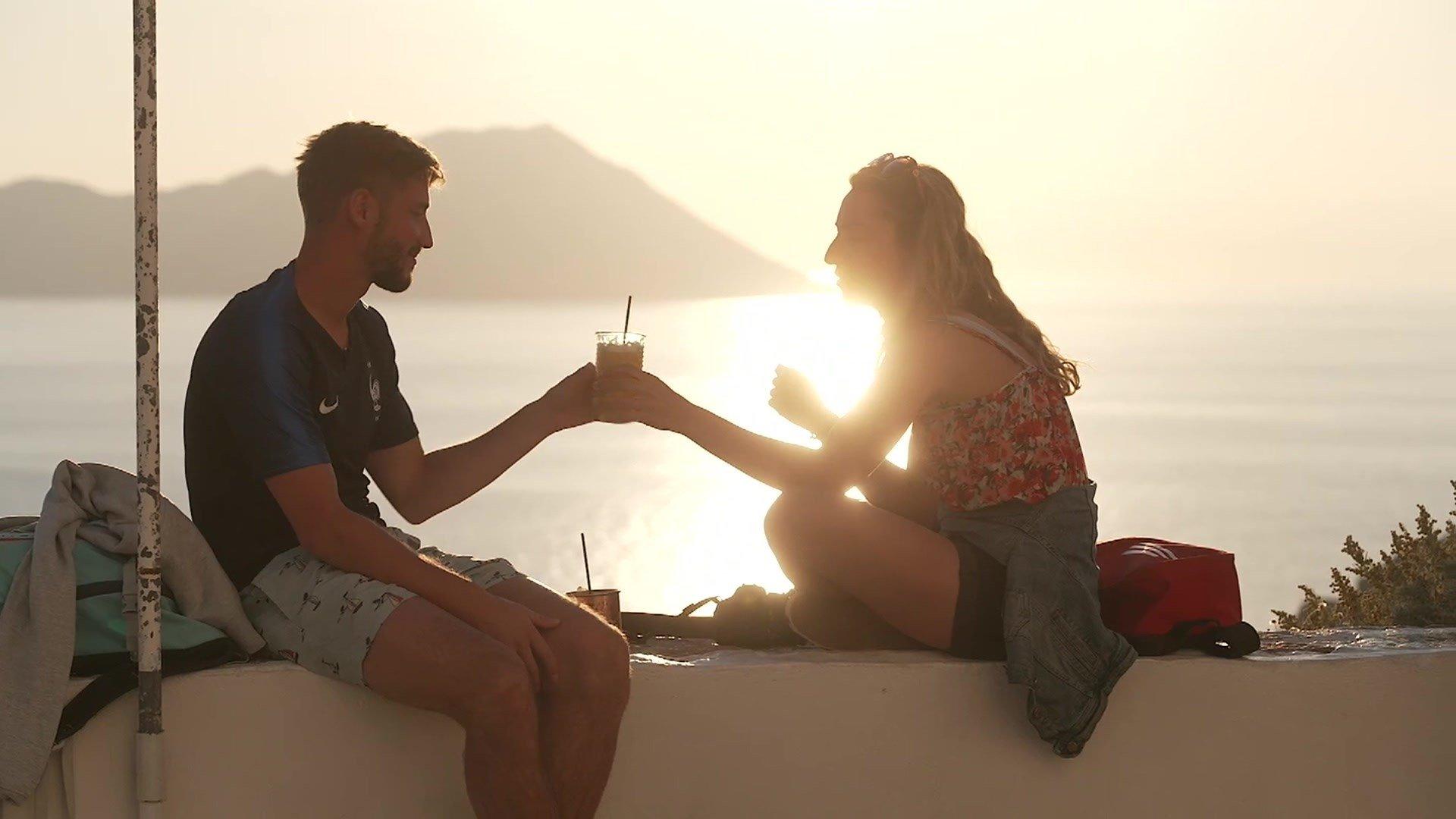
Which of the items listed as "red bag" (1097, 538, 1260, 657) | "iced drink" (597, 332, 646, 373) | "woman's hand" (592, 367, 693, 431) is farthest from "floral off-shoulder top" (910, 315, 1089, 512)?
"iced drink" (597, 332, 646, 373)

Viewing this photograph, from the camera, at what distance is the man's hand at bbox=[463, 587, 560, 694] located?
2.88m

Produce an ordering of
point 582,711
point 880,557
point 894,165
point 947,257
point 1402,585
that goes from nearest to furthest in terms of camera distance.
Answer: point 582,711, point 880,557, point 947,257, point 894,165, point 1402,585

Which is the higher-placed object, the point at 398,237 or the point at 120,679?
the point at 398,237

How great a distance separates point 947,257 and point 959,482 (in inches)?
17.7

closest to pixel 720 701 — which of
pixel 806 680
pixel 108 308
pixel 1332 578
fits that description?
pixel 806 680

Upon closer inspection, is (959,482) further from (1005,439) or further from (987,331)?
(987,331)

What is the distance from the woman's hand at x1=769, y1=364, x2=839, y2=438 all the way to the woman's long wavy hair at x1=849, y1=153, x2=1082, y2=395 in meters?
0.34

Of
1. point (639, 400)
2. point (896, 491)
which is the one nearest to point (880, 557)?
point (896, 491)

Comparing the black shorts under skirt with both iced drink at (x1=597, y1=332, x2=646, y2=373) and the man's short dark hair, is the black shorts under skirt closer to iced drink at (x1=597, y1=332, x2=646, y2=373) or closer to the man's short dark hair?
iced drink at (x1=597, y1=332, x2=646, y2=373)

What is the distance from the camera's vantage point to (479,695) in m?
2.81

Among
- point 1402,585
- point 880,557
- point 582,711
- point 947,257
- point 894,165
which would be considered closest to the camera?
point 582,711

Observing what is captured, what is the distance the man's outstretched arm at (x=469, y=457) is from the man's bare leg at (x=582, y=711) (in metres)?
0.61

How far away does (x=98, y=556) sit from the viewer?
2955 mm

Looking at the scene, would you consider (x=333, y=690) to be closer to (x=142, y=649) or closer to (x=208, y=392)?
(x=142, y=649)
